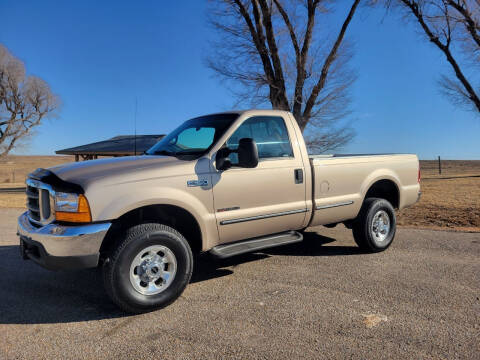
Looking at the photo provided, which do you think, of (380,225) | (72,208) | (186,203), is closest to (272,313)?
(186,203)

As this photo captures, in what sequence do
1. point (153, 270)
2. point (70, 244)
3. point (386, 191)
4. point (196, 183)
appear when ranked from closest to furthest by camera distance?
point (70, 244)
point (153, 270)
point (196, 183)
point (386, 191)

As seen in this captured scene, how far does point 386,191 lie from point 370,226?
1.05 metres

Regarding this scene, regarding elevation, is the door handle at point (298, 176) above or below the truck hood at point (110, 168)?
below

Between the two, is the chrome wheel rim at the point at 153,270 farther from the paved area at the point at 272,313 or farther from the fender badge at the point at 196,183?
the fender badge at the point at 196,183

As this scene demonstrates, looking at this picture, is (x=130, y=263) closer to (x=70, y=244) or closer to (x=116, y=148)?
(x=70, y=244)

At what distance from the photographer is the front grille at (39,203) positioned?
3.73 meters

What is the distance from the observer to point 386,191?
6.36m

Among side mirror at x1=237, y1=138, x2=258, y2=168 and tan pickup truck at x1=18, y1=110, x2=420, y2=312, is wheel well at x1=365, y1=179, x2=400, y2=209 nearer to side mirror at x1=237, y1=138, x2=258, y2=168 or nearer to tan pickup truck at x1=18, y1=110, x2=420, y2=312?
tan pickup truck at x1=18, y1=110, x2=420, y2=312

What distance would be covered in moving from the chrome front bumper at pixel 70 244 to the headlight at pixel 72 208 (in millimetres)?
75

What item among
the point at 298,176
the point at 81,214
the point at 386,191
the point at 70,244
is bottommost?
the point at 70,244

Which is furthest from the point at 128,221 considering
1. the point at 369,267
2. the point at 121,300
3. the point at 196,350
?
the point at 369,267

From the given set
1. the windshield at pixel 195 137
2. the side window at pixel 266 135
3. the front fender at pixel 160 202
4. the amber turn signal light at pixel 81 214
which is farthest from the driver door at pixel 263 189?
the amber turn signal light at pixel 81 214

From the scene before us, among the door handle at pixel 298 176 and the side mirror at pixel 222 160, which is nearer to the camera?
the side mirror at pixel 222 160

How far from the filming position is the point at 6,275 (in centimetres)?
504
